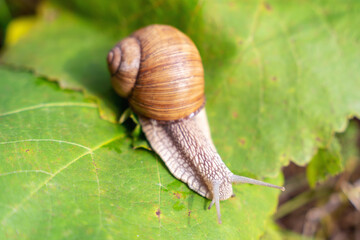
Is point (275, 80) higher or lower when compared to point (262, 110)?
higher

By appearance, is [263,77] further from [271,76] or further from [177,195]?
[177,195]

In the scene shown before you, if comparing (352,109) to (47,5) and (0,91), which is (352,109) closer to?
(0,91)

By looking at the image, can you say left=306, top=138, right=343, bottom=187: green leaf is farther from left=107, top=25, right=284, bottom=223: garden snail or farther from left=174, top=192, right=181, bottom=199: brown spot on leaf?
left=174, top=192, right=181, bottom=199: brown spot on leaf

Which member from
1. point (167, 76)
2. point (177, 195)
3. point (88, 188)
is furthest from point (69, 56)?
point (177, 195)

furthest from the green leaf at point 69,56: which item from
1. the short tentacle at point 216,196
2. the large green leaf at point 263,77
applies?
the short tentacle at point 216,196

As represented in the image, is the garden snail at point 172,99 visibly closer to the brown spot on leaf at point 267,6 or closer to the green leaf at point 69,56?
the green leaf at point 69,56

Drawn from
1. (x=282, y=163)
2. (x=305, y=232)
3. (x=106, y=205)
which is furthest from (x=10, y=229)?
(x=305, y=232)
